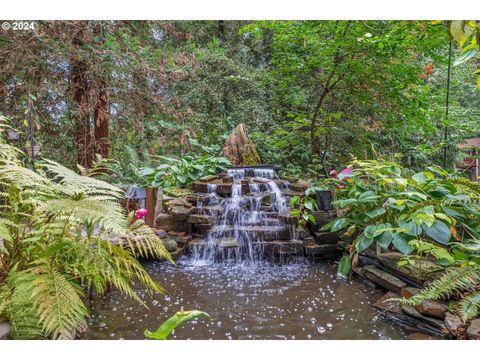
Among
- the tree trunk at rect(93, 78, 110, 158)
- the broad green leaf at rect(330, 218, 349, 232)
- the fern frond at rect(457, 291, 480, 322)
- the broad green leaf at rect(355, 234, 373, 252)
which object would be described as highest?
the tree trunk at rect(93, 78, 110, 158)

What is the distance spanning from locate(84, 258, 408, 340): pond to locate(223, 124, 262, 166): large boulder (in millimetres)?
2242

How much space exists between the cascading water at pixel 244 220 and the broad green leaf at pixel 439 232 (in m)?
1.18

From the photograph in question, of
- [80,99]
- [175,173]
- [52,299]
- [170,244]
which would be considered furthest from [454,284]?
[80,99]

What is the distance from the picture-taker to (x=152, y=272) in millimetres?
2229

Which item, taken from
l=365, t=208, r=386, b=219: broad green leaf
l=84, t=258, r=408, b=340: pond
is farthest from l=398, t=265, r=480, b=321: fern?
l=365, t=208, r=386, b=219: broad green leaf

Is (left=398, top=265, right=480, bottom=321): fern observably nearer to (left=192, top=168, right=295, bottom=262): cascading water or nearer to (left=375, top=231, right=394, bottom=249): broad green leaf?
(left=375, top=231, right=394, bottom=249): broad green leaf

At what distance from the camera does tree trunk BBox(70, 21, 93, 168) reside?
268cm

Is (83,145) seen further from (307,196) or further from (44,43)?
(307,196)

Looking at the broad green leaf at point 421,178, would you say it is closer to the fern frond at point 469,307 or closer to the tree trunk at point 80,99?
the fern frond at point 469,307

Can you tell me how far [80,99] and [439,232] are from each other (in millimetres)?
3098

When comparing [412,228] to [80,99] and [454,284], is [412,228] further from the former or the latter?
[80,99]

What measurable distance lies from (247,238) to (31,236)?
1.72m

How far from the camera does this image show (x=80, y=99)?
2.88 m

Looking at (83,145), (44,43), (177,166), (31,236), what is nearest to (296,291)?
(31,236)
